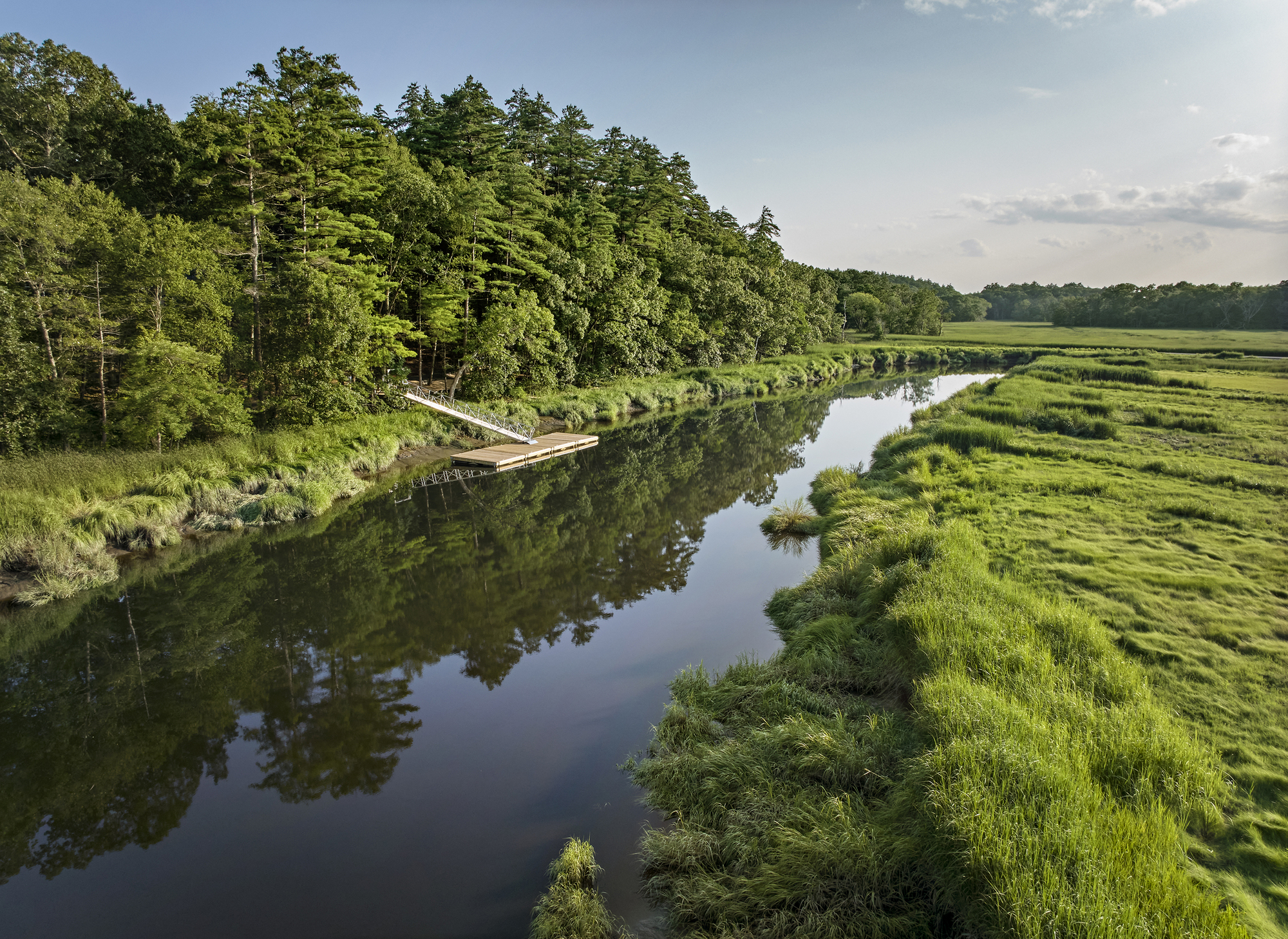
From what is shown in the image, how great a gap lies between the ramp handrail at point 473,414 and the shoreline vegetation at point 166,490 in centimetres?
68

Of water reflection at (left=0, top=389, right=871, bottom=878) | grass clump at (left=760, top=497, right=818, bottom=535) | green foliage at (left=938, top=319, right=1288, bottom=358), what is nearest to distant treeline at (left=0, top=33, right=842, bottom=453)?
water reflection at (left=0, top=389, right=871, bottom=878)

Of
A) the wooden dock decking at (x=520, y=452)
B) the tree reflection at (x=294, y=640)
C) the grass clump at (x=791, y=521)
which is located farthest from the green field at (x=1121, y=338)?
the tree reflection at (x=294, y=640)

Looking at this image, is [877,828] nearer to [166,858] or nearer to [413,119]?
[166,858]

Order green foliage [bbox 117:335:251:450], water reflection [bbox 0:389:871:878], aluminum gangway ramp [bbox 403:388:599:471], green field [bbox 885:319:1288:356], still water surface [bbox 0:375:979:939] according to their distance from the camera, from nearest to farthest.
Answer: still water surface [bbox 0:375:979:939]
water reflection [bbox 0:389:871:878]
green foliage [bbox 117:335:251:450]
aluminum gangway ramp [bbox 403:388:599:471]
green field [bbox 885:319:1288:356]

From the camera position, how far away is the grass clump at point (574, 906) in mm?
5395

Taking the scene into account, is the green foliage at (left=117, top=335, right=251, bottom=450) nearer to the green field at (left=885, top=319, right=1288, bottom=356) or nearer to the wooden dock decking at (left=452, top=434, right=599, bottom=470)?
the wooden dock decking at (left=452, top=434, right=599, bottom=470)

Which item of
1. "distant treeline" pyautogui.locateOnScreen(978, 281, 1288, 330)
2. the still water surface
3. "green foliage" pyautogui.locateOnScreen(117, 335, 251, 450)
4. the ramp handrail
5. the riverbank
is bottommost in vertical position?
the still water surface

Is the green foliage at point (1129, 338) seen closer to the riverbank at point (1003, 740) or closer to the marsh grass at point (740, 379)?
the marsh grass at point (740, 379)

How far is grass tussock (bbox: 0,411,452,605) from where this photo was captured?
12.6 meters

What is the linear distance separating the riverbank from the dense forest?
17548mm

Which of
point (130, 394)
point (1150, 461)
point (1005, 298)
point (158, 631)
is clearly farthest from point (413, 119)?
point (1005, 298)

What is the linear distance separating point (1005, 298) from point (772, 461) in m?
163

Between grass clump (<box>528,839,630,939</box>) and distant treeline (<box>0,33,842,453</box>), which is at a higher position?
distant treeline (<box>0,33,842,453</box>)

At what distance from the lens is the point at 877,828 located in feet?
17.4
